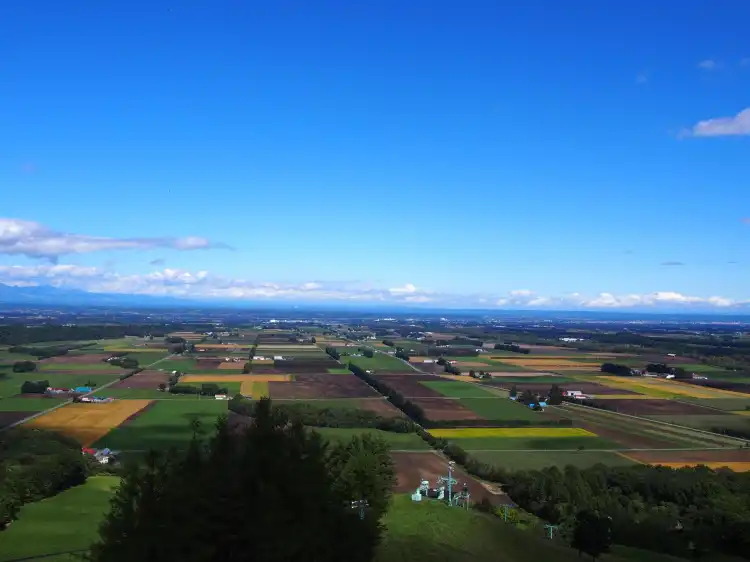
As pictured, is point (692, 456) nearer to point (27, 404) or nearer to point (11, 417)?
point (11, 417)

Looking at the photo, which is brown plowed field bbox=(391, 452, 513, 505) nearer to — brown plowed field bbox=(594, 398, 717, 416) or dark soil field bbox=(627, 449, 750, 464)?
dark soil field bbox=(627, 449, 750, 464)

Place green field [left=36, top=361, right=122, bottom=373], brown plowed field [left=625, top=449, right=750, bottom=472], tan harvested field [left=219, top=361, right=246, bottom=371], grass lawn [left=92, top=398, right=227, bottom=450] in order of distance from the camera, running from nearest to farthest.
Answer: brown plowed field [left=625, top=449, right=750, bottom=472] → grass lawn [left=92, top=398, right=227, bottom=450] → green field [left=36, top=361, right=122, bottom=373] → tan harvested field [left=219, top=361, right=246, bottom=371]

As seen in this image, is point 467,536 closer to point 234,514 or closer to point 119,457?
point 234,514

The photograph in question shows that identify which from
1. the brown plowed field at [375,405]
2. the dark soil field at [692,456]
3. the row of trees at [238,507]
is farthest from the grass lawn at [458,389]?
the row of trees at [238,507]

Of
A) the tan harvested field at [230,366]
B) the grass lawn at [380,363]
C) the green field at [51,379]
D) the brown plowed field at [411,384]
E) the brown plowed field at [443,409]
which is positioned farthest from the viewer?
the grass lawn at [380,363]

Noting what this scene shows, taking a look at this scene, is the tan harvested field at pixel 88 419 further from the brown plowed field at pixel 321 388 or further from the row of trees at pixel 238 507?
the row of trees at pixel 238 507

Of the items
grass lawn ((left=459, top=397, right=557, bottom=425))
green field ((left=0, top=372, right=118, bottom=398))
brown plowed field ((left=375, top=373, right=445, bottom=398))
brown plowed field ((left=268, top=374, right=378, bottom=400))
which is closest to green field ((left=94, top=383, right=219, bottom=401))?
green field ((left=0, top=372, right=118, bottom=398))

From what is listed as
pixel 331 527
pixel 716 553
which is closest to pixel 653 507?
pixel 716 553

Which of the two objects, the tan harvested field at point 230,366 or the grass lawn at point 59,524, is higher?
the tan harvested field at point 230,366
